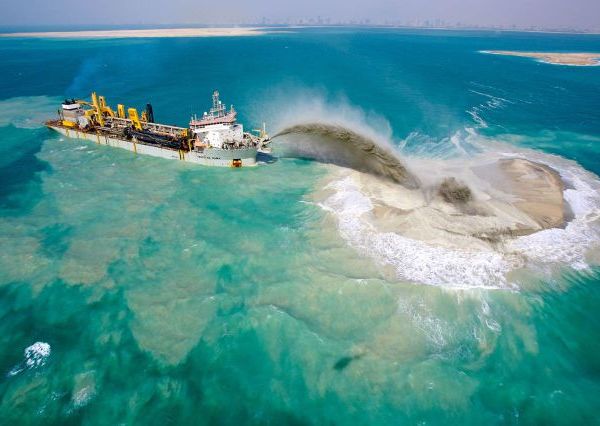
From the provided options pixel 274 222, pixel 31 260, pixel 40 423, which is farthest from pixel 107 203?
pixel 40 423

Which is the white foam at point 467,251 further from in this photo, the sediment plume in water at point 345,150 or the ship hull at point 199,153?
the ship hull at point 199,153

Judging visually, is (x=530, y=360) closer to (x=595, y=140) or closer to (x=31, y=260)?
(x=31, y=260)

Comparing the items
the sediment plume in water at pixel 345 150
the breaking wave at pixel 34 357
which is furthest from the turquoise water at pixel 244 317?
the sediment plume in water at pixel 345 150

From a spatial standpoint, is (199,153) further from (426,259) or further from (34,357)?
(426,259)

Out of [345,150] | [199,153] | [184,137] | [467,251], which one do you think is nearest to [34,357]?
[467,251]

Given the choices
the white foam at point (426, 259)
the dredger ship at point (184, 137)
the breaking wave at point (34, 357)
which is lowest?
the breaking wave at point (34, 357)
